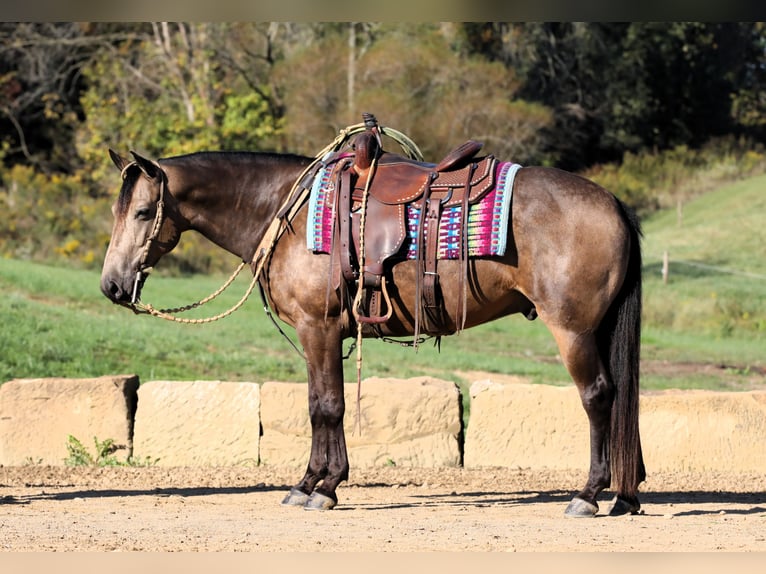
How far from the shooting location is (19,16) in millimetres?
5887

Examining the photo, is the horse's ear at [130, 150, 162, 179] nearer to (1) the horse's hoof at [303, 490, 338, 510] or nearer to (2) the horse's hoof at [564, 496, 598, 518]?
(1) the horse's hoof at [303, 490, 338, 510]

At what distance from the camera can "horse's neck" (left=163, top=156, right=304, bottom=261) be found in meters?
8.03

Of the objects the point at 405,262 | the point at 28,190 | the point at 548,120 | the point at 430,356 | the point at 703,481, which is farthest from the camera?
the point at 548,120

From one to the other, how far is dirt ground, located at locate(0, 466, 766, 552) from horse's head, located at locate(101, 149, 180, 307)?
1.43 metres

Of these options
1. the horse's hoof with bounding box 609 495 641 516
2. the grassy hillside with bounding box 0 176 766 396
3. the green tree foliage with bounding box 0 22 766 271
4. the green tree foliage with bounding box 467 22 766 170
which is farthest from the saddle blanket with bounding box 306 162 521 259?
the green tree foliage with bounding box 467 22 766 170

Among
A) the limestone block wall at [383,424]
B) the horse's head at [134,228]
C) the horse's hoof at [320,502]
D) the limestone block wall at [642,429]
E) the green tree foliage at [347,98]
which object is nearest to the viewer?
the horse's hoof at [320,502]

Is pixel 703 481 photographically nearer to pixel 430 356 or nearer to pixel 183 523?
pixel 183 523

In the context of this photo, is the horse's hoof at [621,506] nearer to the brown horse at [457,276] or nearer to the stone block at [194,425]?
the brown horse at [457,276]

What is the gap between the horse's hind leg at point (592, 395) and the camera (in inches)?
289

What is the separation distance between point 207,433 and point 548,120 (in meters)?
19.8

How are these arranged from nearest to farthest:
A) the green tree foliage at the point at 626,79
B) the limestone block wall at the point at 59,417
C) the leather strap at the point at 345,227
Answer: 1. the leather strap at the point at 345,227
2. the limestone block wall at the point at 59,417
3. the green tree foliage at the point at 626,79

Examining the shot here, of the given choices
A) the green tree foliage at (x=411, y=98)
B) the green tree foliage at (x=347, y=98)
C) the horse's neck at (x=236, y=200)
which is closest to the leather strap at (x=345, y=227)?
the horse's neck at (x=236, y=200)

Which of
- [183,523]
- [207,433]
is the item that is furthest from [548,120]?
[183,523]

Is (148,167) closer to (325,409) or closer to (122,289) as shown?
(122,289)
